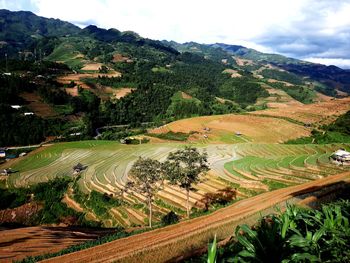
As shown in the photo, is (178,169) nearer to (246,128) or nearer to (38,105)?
(246,128)

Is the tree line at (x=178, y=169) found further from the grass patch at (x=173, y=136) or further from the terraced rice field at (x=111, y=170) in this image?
the grass patch at (x=173, y=136)

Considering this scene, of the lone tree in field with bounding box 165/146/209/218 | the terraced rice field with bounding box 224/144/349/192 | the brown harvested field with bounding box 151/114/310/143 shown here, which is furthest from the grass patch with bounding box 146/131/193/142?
the lone tree in field with bounding box 165/146/209/218

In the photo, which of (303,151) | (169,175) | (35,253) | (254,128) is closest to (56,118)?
(254,128)

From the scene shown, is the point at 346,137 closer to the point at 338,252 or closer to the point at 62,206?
the point at 62,206

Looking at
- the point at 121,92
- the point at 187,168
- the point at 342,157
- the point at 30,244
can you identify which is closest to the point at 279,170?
the point at 342,157

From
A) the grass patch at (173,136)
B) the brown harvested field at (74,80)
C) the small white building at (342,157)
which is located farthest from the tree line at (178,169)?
the brown harvested field at (74,80)
